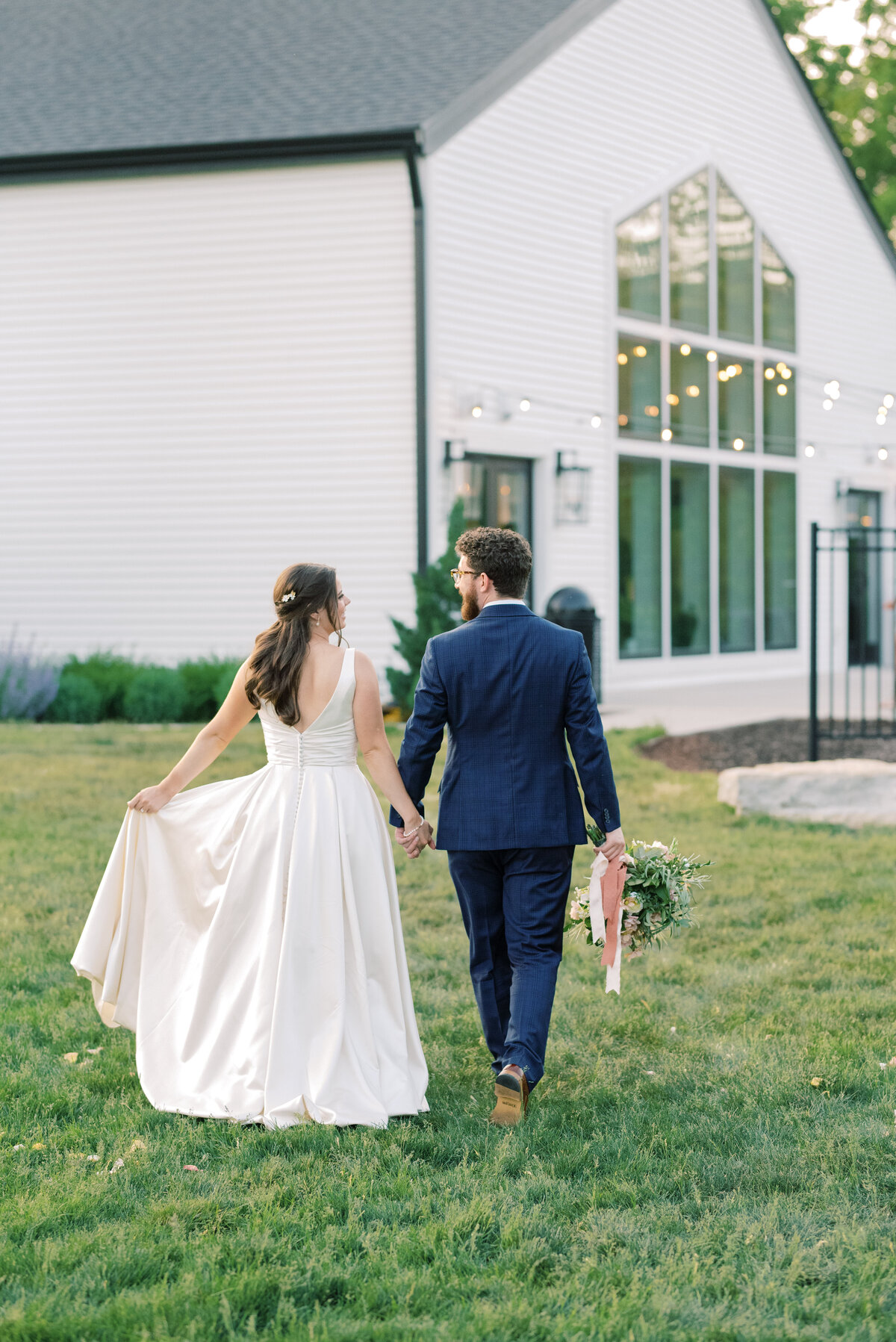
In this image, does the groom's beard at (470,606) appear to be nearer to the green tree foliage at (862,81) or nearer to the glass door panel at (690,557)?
the glass door panel at (690,557)

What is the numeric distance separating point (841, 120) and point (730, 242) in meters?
15.8

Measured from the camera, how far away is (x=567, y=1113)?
419 centimetres

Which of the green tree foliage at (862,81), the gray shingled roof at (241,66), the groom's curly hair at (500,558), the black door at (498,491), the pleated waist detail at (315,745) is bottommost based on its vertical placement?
the pleated waist detail at (315,745)

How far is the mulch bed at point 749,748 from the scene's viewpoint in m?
11.1

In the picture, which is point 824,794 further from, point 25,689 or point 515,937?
point 25,689

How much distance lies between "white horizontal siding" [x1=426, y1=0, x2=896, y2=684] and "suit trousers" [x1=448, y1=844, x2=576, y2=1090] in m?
9.80

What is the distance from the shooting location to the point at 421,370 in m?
13.6

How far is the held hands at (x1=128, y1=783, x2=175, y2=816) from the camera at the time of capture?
4410mm

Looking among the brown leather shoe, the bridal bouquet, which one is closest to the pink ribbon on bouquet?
the bridal bouquet

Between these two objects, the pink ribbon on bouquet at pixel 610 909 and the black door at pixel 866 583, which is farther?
the black door at pixel 866 583

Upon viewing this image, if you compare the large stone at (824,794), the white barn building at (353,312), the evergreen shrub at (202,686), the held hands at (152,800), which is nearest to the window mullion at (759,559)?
the white barn building at (353,312)

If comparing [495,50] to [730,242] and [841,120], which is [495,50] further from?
[841,120]

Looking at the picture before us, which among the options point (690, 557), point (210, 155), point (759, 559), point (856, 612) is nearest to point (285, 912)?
point (210, 155)

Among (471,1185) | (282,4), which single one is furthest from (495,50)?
(471,1185)
